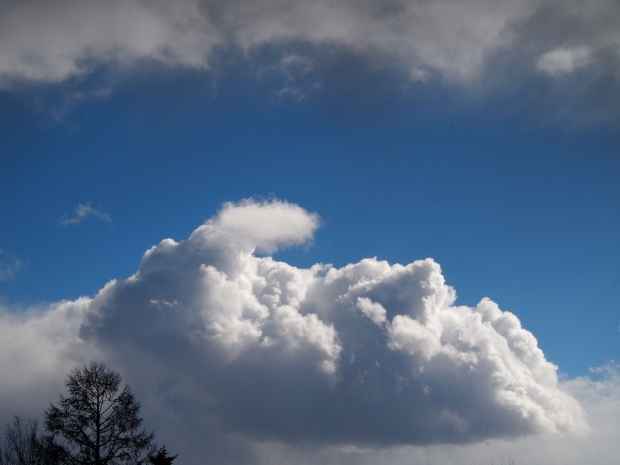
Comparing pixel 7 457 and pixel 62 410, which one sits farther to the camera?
pixel 7 457

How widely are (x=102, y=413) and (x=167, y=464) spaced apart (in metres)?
9.07

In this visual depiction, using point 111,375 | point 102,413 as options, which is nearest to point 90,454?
point 102,413

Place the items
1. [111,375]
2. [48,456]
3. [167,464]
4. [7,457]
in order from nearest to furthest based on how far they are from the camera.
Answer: [48,456], [111,375], [167,464], [7,457]

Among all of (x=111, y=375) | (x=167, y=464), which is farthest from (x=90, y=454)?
(x=167, y=464)

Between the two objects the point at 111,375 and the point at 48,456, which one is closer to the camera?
the point at 48,456

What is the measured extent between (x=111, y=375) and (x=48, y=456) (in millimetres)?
5458

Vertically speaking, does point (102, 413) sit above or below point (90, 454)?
above

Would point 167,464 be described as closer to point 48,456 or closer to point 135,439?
point 135,439

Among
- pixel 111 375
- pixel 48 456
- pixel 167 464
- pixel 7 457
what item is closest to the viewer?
pixel 48 456

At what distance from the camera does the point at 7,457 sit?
52.5 metres

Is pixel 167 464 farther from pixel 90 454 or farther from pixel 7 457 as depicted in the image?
pixel 7 457

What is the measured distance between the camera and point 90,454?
33.7m

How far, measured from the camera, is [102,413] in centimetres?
3466

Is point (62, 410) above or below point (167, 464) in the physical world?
above
